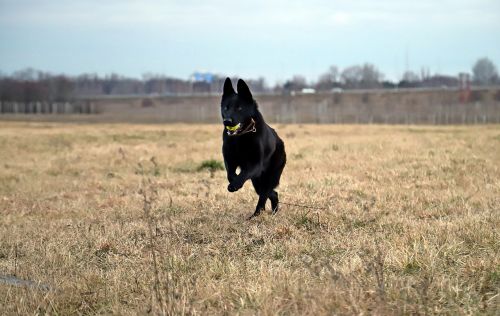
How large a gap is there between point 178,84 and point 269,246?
7422 inches

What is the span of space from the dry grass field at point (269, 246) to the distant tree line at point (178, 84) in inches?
3958

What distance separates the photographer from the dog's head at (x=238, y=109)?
314 inches

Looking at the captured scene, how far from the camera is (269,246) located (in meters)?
6.51

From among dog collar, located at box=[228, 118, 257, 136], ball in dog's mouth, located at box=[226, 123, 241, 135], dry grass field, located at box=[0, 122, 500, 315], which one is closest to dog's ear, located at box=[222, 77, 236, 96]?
dog collar, located at box=[228, 118, 257, 136]

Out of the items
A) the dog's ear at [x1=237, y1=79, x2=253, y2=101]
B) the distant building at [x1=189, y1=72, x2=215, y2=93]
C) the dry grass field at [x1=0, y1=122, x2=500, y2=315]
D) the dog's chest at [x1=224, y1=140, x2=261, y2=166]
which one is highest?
the distant building at [x1=189, y1=72, x2=215, y2=93]

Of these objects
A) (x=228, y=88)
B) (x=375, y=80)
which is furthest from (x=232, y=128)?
(x=375, y=80)

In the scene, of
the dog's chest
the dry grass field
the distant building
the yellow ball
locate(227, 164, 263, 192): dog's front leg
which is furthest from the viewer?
the distant building

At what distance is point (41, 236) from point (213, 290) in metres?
4.09

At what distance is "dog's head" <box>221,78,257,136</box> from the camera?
26.2ft

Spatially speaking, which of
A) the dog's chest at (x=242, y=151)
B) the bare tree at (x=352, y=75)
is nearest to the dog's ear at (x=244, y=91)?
the dog's chest at (x=242, y=151)

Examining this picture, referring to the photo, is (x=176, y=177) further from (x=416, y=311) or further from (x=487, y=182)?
(x=416, y=311)

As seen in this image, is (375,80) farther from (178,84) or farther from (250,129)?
(250,129)

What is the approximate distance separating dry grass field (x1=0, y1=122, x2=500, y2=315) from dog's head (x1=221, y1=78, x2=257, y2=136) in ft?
4.21

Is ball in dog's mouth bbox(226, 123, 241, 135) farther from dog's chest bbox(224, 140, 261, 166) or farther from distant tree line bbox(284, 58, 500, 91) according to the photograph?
distant tree line bbox(284, 58, 500, 91)
